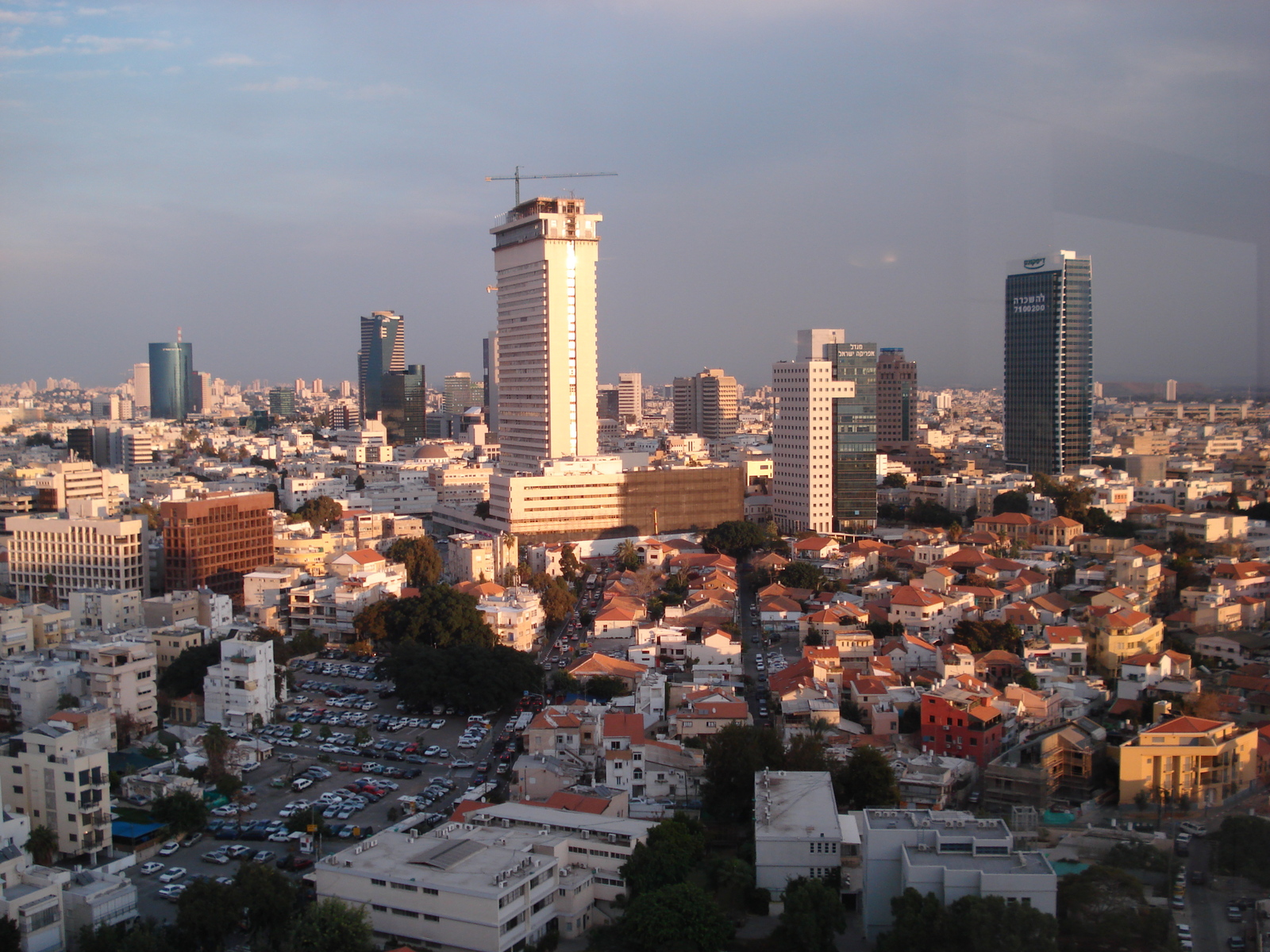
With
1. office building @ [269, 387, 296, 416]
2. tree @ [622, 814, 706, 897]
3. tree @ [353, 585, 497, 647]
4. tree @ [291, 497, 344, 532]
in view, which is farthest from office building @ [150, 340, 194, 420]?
tree @ [622, 814, 706, 897]

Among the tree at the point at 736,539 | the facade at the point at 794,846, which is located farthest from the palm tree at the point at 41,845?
the tree at the point at 736,539

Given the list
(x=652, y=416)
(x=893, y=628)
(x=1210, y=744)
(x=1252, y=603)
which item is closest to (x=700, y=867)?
(x=1210, y=744)

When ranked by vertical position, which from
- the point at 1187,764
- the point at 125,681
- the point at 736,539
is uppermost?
the point at 736,539

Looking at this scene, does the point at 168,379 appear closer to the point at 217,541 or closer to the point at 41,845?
the point at 217,541

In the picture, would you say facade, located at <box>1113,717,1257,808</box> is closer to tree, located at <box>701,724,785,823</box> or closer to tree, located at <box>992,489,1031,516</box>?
tree, located at <box>701,724,785,823</box>

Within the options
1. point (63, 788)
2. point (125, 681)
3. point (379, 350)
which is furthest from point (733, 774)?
point (379, 350)

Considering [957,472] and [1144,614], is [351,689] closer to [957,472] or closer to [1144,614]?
[1144,614]

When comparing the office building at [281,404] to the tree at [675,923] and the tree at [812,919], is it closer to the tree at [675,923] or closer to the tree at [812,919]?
the tree at [675,923]
